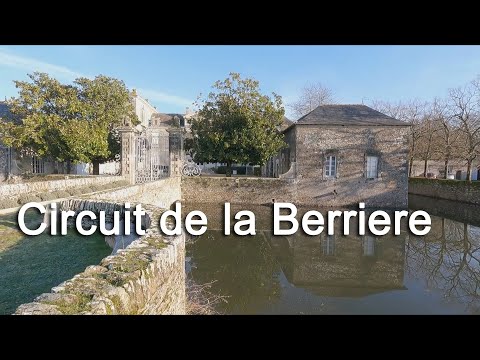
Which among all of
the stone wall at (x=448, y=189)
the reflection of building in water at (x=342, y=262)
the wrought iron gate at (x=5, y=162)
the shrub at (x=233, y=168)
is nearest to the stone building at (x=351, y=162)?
the stone wall at (x=448, y=189)

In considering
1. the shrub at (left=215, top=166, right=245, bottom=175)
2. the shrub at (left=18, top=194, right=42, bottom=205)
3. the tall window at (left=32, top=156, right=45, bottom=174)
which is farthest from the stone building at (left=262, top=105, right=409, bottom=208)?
the tall window at (left=32, top=156, right=45, bottom=174)

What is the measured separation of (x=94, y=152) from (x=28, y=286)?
13.7m

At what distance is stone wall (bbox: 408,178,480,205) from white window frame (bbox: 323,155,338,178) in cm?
829

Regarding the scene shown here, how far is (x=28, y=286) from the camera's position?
394 cm

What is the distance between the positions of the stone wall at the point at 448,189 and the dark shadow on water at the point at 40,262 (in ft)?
65.1

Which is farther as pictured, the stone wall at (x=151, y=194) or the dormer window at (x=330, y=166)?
the dormer window at (x=330, y=166)

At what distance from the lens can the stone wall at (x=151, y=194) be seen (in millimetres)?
8414

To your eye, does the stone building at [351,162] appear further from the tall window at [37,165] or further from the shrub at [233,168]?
the tall window at [37,165]

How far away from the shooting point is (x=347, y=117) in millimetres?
17016

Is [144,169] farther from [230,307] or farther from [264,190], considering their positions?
[230,307]

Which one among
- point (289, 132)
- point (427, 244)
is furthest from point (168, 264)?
point (289, 132)

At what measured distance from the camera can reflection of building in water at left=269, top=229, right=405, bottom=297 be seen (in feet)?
21.9

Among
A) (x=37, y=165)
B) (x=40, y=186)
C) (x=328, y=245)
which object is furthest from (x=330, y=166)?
(x=37, y=165)

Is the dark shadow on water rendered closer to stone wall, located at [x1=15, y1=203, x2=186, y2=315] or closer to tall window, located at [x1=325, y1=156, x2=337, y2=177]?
stone wall, located at [x1=15, y1=203, x2=186, y2=315]
